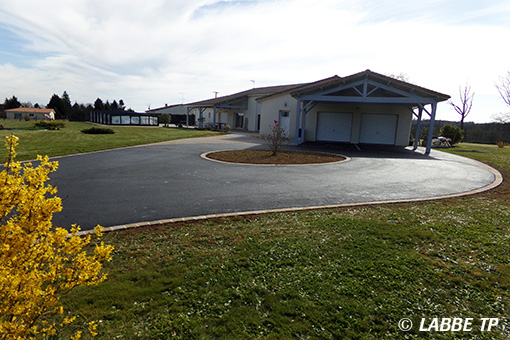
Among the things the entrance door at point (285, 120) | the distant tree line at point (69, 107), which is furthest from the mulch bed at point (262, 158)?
the distant tree line at point (69, 107)

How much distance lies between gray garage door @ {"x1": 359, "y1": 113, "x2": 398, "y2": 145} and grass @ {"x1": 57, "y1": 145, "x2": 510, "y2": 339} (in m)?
19.0

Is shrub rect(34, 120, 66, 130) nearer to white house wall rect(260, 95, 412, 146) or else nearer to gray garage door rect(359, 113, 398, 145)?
white house wall rect(260, 95, 412, 146)

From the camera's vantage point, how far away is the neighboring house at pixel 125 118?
156 ft

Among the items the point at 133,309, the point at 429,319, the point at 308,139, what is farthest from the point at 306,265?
the point at 308,139

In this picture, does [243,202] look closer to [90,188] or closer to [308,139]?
[90,188]

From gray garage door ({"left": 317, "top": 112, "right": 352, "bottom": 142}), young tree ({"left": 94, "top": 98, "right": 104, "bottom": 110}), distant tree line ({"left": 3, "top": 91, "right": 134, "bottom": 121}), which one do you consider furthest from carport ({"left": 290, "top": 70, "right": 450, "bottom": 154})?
young tree ({"left": 94, "top": 98, "right": 104, "bottom": 110})

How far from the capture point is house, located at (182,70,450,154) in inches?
751

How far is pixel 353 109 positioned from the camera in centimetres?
2348

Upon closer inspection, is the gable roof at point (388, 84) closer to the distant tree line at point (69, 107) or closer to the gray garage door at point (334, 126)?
the gray garage door at point (334, 126)

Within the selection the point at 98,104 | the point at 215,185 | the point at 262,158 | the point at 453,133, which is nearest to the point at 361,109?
the point at 453,133

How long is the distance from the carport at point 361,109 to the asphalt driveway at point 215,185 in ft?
25.6

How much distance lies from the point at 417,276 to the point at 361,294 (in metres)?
0.92

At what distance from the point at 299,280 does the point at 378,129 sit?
22305 millimetres

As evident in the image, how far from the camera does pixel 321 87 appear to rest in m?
20.1
